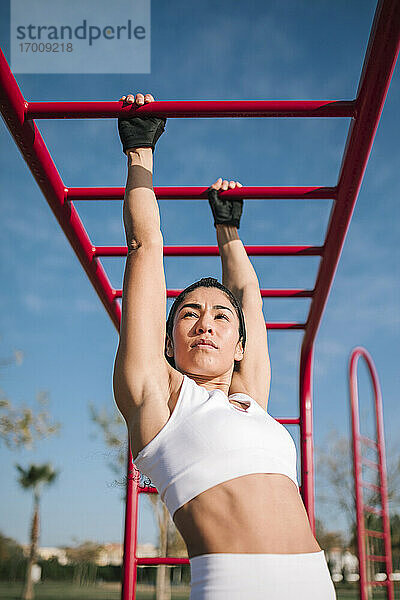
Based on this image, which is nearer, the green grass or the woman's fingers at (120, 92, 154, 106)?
the woman's fingers at (120, 92, 154, 106)

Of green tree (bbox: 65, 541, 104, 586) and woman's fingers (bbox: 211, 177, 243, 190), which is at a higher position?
woman's fingers (bbox: 211, 177, 243, 190)

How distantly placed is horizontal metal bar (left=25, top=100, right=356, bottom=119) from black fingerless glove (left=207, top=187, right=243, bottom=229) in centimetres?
45

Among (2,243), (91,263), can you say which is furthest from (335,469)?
(91,263)

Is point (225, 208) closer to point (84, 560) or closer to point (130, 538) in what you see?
point (130, 538)

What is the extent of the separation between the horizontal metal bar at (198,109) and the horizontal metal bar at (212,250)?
0.76 m

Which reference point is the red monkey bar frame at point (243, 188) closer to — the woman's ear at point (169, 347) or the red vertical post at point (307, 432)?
the red vertical post at point (307, 432)

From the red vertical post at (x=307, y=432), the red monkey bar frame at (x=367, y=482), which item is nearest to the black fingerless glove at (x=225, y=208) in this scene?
the red vertical post at (x=307, y=432)

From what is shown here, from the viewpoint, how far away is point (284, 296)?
2684 mm

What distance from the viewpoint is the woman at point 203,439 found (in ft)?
4.03

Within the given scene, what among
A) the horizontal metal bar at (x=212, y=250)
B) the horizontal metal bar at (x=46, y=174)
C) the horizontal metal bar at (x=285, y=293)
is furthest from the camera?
the horizontal metal bar at (x=285, y=293)

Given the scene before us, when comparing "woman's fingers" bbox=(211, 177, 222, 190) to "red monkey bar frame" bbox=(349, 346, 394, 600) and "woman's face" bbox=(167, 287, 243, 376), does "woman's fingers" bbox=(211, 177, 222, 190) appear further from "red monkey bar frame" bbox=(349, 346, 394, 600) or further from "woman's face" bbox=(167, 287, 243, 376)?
"red monkey bar frame" bbox=(349, 346, 394, 600)

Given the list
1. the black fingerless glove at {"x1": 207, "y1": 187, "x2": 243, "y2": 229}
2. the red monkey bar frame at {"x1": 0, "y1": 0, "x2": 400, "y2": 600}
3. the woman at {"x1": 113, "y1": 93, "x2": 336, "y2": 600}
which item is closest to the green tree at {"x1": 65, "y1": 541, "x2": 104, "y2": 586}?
the red monkey bar frame at {"x1": 0, "y1": 0, "x2": 400, "y2": 600}

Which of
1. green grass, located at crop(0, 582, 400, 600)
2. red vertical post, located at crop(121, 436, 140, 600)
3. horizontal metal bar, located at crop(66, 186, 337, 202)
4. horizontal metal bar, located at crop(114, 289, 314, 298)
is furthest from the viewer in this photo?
green grass, located at crop(0, 582, 400, 600)

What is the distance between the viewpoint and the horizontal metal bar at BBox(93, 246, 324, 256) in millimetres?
2359
